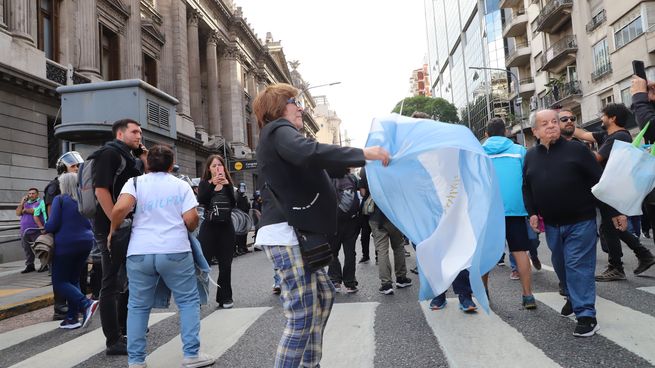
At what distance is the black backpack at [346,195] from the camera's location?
20.2 ft

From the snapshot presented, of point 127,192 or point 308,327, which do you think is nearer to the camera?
point 308,327

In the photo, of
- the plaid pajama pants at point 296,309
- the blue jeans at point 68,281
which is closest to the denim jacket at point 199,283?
the plaid pajama pants at point 296,309

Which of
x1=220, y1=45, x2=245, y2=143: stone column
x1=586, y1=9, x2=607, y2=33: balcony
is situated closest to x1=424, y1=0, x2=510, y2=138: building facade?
x1=586, y1=9, x2=607, y2=33: balcony

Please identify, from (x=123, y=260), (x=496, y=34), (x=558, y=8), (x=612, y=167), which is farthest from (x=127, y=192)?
(x=496, y=34)

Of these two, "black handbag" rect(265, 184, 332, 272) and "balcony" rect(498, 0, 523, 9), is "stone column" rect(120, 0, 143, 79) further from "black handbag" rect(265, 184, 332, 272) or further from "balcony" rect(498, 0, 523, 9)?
"balcony" rect(498, 0, 523, 9)

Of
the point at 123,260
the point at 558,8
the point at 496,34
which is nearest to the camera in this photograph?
the point at 123,260

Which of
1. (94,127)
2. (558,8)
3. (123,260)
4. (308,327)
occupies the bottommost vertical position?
(308,327)

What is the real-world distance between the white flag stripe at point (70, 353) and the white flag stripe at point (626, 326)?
430 centimetres

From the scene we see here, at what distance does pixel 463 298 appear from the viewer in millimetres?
4750

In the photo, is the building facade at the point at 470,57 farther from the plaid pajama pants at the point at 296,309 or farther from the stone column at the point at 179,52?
the plaid pajama pants at the point at 296,309

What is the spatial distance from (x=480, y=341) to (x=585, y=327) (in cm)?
83

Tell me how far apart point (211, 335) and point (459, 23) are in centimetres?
7636

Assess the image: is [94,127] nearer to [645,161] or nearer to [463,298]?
[463,298]

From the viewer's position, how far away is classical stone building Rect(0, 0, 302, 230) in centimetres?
860
